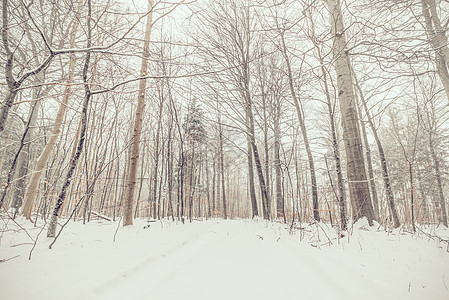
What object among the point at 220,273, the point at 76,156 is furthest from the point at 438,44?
the point at 76,156

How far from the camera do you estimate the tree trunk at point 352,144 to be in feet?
11.0

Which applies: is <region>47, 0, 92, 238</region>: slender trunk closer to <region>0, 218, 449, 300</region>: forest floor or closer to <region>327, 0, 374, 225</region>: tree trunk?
<region>0, 218, 449, 300</region>: forest floor

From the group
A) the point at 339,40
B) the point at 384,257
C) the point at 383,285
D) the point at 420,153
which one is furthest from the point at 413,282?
the point at 420,153

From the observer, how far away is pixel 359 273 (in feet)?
4.64

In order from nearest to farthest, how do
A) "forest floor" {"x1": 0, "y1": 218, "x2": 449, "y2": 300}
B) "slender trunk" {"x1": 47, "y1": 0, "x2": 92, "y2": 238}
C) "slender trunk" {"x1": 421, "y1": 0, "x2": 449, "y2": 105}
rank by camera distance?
"forest floor" {"x1": 0, "y1": 218, "x2": 449, "y2": 300} < "slender trunk" {"x1": 47, "y1": 0, "x2": 92, "y2": 238} < "slender trunk" {"x1": 421, "y1": 0, "x2": 449, "y2": 105}

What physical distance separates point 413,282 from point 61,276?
2458 mm

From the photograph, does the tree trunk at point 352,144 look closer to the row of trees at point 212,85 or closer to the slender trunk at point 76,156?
the row of trees at point 212,85

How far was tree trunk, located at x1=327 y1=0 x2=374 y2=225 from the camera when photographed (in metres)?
3.34

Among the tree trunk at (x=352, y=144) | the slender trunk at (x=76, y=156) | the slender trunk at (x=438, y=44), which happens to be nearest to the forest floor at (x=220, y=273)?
the slender trunk at (x=76, y=156)

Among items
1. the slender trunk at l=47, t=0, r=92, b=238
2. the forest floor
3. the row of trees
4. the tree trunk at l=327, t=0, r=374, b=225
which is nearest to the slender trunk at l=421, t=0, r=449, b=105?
the row of trees

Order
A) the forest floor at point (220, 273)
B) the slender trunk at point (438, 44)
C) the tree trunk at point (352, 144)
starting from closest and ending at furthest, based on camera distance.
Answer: the forest floor at point (220, 273) < the slender trunk at point (438, 44) < the tree trunk at point (352, 144)

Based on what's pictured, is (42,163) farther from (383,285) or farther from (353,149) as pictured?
(353,149)

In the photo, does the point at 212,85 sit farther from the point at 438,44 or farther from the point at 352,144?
the point at 438,44

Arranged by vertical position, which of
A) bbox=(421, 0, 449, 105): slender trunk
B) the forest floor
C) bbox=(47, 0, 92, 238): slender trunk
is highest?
bbox=(421, 0, 449, 105): slender trunk
